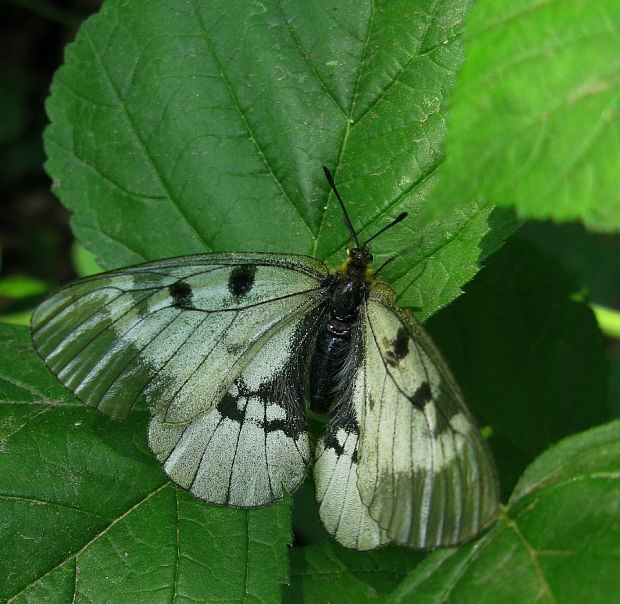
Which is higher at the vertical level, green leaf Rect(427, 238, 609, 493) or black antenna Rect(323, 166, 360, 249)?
black antenna Rect(323, 166, 360, 249)

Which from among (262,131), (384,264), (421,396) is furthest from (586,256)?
(421,396)

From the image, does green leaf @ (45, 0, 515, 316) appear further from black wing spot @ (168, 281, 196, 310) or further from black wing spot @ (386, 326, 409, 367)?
black wing spot @ (168, 281, 196, 310)

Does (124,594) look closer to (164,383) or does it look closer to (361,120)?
(164,383)

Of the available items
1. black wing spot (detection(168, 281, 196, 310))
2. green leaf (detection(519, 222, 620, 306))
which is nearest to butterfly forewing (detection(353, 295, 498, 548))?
black wing spot (detection(168, 281, 196, 310))

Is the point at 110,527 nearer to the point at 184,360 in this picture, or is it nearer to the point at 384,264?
the point at 184,360

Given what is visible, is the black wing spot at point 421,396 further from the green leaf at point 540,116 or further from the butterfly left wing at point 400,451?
the green leaf at point 540,116

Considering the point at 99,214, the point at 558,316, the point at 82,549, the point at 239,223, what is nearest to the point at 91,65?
the point at 99,214
